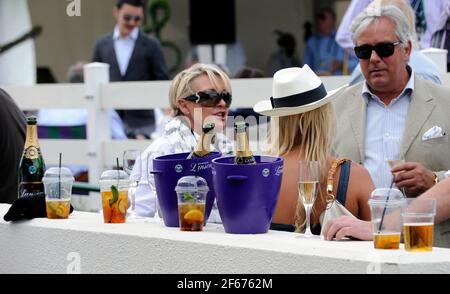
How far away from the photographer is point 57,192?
4.00 meters

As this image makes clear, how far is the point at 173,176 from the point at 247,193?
0.37m

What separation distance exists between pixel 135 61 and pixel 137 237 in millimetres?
6337

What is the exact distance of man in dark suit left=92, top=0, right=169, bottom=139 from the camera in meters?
9.63

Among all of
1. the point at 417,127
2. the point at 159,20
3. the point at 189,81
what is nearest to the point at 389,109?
the point at 417,127

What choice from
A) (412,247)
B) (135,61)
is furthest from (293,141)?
(135,61)

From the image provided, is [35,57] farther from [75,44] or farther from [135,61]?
[135,61]

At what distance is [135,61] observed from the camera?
9.63 metres

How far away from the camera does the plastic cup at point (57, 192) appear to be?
396cm

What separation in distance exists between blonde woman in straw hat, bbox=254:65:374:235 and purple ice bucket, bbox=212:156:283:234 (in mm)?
322

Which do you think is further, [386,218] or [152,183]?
[152,183]

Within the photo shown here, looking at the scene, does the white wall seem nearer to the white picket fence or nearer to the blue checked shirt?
the white picket fence

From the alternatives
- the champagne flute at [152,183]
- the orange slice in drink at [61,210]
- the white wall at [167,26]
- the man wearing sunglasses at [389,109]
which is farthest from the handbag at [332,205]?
the white wall at [167,26]

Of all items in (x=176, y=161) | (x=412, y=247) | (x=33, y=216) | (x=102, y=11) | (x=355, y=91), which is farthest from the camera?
(x=102, y=11)

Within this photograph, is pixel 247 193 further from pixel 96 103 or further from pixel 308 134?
pixel 96 103
